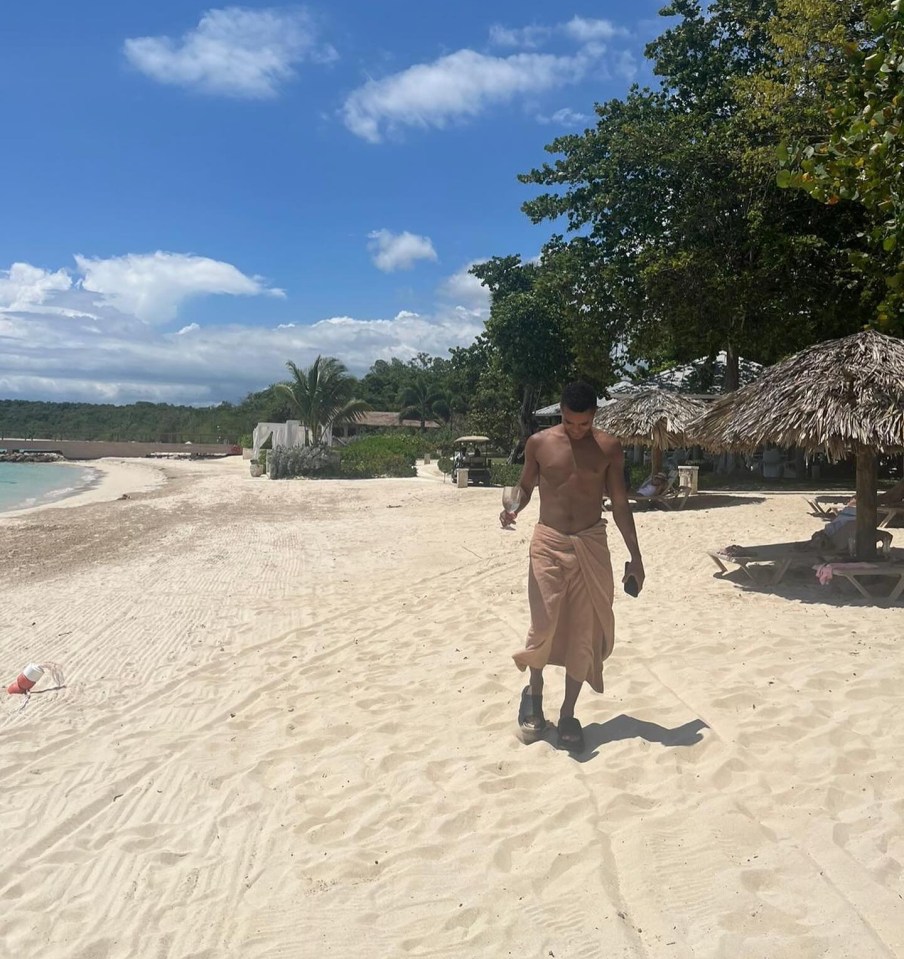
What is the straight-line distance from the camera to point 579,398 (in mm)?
3512

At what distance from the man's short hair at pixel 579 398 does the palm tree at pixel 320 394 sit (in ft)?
87.2

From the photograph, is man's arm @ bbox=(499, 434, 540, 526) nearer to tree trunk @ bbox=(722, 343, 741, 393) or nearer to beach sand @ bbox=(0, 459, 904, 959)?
beach sand @ bbox=(0, 459, 904, 959)

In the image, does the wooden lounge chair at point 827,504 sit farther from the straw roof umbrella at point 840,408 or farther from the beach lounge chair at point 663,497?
the straw roof umbrella at point 840,408

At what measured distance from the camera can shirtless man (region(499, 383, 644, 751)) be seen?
3506 millimetres

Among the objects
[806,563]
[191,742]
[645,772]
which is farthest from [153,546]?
[645,772]

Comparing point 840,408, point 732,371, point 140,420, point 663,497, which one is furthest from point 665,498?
point 140,420

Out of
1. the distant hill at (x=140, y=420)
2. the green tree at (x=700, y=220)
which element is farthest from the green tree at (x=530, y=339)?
the distant hill at (x=140, y=420)

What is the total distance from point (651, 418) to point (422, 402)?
4538 centimetres

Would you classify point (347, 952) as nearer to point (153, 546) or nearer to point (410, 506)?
point (153, 546)

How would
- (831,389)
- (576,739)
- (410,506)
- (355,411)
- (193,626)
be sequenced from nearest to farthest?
(576,739) < (193,626) < (831,389) < (410,506) < (355,411)

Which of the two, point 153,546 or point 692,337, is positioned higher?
point 692,337

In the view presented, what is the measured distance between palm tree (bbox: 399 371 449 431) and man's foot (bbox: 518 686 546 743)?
178ft

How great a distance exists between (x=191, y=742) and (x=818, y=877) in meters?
2.93

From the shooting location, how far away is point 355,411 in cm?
3144
